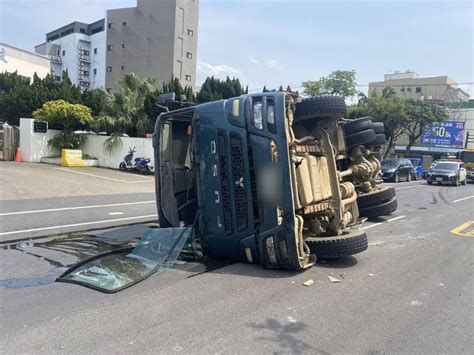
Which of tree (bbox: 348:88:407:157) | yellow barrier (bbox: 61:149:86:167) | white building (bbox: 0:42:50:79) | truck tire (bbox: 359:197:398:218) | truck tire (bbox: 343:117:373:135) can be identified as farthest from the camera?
white building (bbox: 0:42:50:79)

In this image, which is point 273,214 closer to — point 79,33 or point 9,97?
point 9,97

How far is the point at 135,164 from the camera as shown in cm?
2439

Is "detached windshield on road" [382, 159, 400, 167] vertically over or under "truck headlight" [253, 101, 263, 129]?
under

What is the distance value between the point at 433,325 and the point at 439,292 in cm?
113

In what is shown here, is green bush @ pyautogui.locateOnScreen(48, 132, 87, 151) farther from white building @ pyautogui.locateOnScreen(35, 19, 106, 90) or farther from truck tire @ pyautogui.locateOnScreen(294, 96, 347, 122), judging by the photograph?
white building @ pyautogui.locateOnScreen(35, 19, 106, 90)

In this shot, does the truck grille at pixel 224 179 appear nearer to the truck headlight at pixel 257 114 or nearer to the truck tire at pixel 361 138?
the truck headlight at pixel 257 114

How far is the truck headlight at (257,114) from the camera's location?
5352 millimetres

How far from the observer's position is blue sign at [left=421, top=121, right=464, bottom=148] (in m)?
50.2

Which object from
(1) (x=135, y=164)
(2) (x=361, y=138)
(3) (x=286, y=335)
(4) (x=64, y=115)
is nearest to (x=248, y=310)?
(3) (x=286, y=335)

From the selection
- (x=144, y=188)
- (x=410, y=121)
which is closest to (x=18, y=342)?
(x=144, y=188)

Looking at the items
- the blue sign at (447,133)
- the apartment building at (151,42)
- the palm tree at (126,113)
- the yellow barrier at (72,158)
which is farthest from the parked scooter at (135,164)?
the blue sign at (447,133)

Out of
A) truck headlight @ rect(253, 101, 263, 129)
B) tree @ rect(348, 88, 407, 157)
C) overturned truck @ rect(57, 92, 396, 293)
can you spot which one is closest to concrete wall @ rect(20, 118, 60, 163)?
overturned truck @ rect(57, 92, 396, 293)

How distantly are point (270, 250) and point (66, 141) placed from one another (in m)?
22.4

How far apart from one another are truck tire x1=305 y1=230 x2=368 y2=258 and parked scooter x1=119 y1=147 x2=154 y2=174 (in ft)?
62.1
